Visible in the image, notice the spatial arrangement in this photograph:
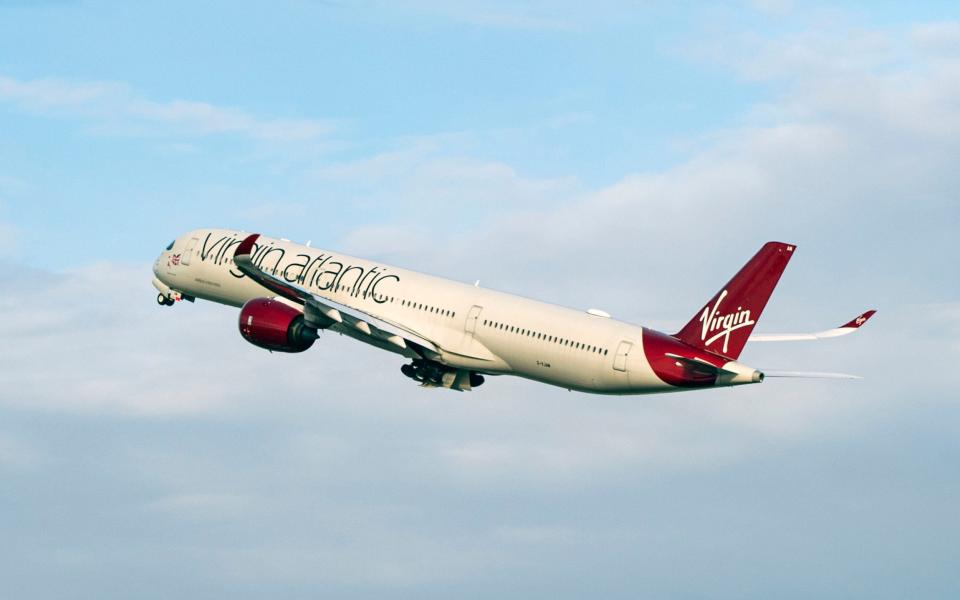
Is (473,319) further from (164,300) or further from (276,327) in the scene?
(164,300)

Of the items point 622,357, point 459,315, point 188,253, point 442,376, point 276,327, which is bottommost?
point 622,357

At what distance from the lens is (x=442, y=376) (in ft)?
223

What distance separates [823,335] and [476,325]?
50.8 ft

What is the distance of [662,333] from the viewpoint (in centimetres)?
6241

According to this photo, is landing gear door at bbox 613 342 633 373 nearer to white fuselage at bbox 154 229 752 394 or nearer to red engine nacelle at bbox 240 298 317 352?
white fuselage at bbox 154 229 752 394

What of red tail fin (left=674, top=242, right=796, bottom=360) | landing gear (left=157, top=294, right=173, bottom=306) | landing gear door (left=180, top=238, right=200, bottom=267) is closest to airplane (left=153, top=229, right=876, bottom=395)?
red tail fin (left=674, top=242, right=796, bottom=360)

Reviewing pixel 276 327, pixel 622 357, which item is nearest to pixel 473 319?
pixel 622 357

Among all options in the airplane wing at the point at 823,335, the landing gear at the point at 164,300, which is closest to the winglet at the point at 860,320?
the airplane wing at the point at 823,335

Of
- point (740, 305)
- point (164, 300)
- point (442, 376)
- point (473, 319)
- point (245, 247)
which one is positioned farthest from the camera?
point (164, 300)

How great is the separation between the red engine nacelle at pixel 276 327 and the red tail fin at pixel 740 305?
55.9 feet

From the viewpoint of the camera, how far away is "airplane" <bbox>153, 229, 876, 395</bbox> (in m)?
60.5

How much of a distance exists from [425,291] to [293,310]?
241 inches

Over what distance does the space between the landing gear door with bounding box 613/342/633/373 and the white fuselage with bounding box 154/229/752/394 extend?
0.04 m

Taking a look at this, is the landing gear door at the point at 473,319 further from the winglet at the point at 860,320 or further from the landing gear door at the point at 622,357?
the winglet at the point at 860,320
